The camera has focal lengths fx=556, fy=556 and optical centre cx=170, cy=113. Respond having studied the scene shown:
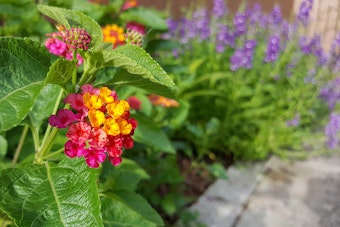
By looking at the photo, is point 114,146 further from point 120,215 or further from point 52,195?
point 120,215

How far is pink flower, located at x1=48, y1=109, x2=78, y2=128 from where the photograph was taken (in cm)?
113

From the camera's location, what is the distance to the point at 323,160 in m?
3.94

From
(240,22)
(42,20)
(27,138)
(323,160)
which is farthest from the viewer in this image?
(323,160)

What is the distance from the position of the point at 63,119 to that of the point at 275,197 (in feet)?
7.20

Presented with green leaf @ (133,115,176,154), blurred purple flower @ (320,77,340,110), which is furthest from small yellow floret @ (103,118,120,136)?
blurred purple flower @ (320,77,340,110)

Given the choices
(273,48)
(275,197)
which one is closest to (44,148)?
(275,197)

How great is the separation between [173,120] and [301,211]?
33.2 inches

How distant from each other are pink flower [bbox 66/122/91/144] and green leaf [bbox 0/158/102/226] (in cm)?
10

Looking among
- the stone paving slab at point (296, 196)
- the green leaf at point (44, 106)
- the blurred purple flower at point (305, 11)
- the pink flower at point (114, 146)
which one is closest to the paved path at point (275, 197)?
the stone paving slab at point (296, 196)

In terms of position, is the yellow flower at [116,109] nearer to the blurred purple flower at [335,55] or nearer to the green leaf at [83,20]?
the green leaf at [83,20]

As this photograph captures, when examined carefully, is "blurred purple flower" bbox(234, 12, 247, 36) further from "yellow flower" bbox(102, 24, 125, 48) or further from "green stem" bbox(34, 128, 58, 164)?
"green stem" bbox(34, 128, 58, 164)

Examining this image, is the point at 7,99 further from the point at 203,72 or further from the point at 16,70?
the point at 203,72

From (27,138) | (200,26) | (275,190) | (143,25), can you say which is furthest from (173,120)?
(200,26)

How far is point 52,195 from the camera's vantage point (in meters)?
1.15
